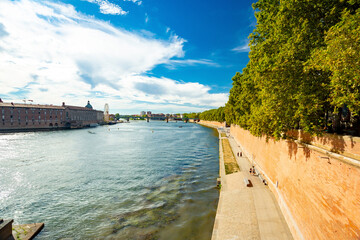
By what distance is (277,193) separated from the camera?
52.4 feet

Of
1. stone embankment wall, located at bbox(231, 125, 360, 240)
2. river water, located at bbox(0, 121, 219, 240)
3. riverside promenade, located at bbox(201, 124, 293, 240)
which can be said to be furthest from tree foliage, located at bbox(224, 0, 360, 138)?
river water, located at bbox(0, 121, 219, 240)

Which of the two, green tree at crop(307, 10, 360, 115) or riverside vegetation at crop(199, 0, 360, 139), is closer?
green tree at crop(307, 10, 360, 115)

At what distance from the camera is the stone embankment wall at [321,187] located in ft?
22.7

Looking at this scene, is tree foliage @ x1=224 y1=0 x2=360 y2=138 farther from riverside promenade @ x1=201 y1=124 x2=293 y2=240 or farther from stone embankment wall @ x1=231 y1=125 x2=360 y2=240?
riverside promenade @ x1=201 y1=124 x2=293 y2=240

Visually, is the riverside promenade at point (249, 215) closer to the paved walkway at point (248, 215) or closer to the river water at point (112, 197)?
the paved walkway at point (248, 215)

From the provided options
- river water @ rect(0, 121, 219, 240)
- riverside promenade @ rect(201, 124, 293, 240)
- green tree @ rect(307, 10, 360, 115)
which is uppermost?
green tree @ rect(307, 10, 360, 115)

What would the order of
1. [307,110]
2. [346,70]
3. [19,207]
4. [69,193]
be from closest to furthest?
1. [346,70]
2. [307,110]
3. [19,207]
4. [69,193]

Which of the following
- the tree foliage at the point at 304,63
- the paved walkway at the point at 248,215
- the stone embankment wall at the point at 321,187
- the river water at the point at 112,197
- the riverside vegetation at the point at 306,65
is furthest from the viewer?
the river water at the point at 112,197

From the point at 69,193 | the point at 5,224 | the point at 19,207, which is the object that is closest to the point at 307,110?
the point at 5,224

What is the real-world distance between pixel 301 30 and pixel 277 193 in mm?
13332

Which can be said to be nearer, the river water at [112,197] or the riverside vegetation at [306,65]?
the riverside vegetation at [306,65]

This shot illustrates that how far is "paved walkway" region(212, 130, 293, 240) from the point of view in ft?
39.3

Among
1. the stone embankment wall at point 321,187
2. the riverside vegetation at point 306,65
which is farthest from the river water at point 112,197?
the riverside vegetation at point 306,65

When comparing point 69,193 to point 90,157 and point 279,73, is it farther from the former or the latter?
point 279,73
